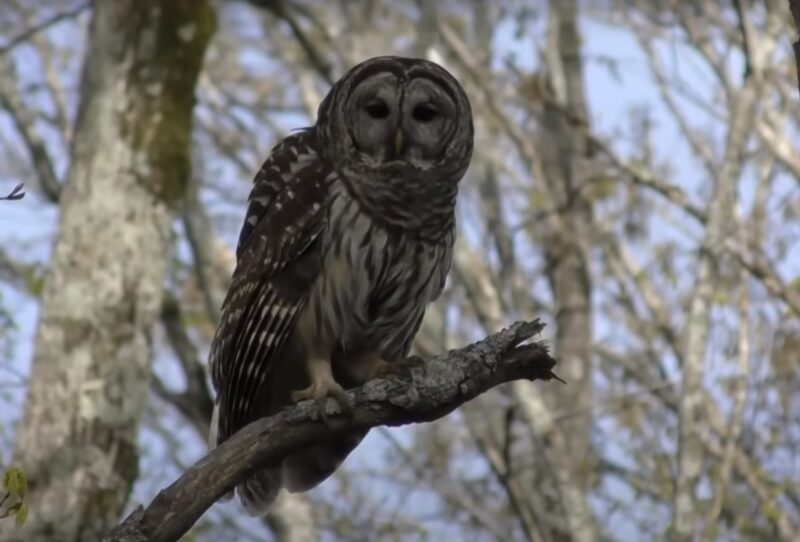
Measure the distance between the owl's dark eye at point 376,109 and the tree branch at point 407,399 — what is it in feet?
4.00

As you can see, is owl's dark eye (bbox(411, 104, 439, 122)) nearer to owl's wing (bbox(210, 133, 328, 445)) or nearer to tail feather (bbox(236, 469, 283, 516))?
owl's wing (bbox(210, 133, 328, 445))

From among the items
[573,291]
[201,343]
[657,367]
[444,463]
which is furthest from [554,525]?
[201,343]

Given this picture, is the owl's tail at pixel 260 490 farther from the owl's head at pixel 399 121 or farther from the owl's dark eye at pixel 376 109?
the owl's dark eye at pixel 376 109

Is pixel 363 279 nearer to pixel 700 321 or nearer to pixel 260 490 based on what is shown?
pixel 260 490

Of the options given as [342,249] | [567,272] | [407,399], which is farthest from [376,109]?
[567,272]

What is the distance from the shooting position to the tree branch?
4.04 m

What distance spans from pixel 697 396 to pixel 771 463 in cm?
164

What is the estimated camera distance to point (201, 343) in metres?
17.0

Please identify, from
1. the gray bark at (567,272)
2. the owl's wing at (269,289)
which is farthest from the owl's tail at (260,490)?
the gray bark at (567,272)

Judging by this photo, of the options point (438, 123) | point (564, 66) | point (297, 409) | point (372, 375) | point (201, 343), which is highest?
point (201, 343)

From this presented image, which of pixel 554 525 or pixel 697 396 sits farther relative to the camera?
pixel 554 525

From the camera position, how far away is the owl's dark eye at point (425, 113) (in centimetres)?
524

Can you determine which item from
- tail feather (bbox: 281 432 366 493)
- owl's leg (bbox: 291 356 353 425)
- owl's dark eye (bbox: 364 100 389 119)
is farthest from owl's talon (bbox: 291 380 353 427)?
owl's dark eye (bbox: 364 100 389 119)

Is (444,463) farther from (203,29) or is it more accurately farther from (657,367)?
(203,29)
